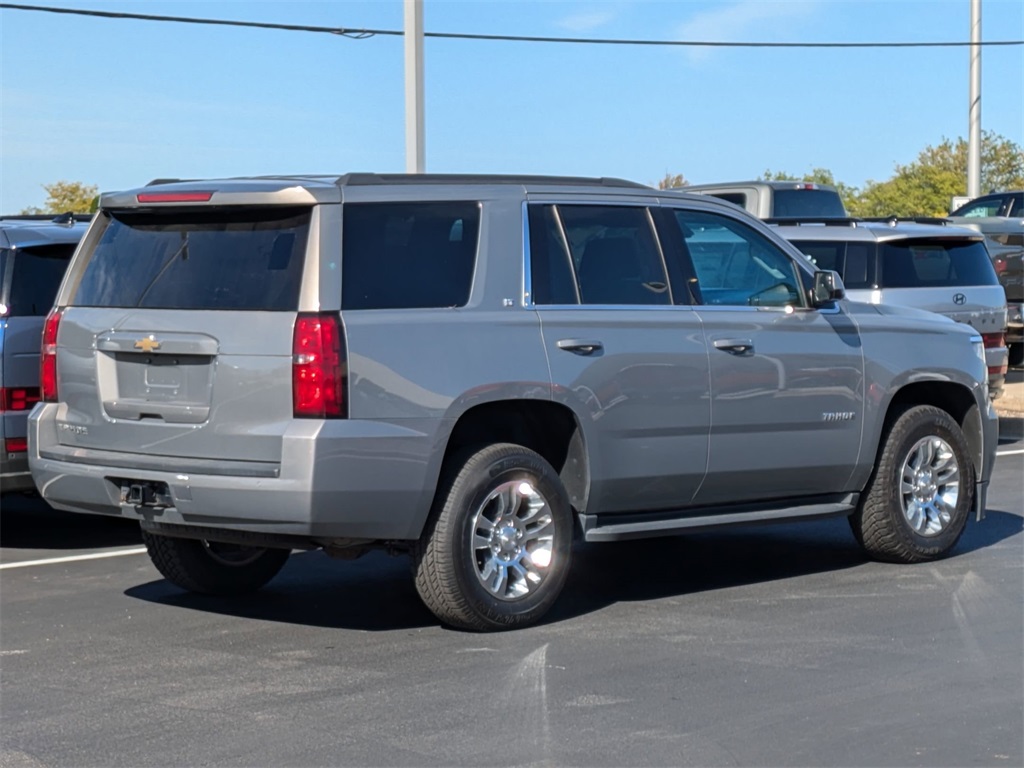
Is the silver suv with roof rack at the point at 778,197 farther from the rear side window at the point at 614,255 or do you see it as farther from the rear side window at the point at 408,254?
the rear side window at the point at 408,254

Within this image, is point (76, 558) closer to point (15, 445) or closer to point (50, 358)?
point (15, 445)

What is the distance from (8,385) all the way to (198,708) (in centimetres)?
379

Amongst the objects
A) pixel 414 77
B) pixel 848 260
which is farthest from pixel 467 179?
pixel 414 77

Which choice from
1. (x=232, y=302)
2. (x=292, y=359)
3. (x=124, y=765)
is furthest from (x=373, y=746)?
(x=232, y=302)

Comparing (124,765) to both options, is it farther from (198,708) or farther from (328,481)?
(328,481)

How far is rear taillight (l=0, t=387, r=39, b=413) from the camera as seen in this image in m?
9.01

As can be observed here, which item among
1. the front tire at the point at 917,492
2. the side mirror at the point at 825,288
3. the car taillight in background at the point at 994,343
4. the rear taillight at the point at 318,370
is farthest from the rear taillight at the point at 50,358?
the car taillight in background at the point at 994,343

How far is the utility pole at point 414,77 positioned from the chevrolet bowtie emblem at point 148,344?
9382mm

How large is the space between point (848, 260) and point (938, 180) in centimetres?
5017

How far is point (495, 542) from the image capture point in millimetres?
7160

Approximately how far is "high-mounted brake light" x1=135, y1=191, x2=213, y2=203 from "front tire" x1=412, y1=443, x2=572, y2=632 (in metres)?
1.58

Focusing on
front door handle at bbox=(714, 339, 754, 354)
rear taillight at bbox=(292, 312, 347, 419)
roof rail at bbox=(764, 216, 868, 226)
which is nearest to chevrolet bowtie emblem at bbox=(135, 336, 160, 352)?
rear taillight at bbox=(292, 312, 347, 419)

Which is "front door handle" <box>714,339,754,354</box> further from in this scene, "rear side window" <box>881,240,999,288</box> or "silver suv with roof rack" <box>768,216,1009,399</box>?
"rear side window" <box>881,240,999,288</box>

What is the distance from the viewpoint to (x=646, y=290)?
7777mm
